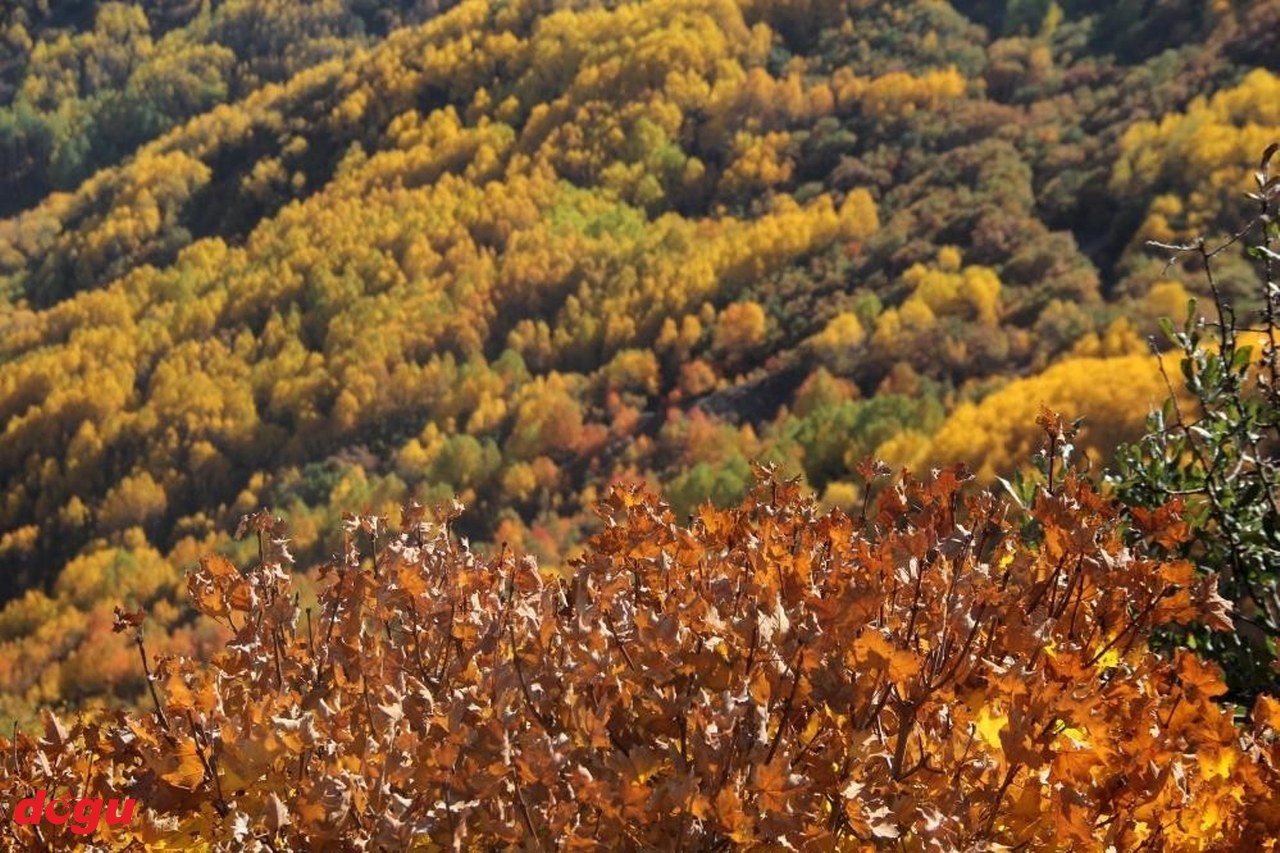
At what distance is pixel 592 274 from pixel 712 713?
10879 cm

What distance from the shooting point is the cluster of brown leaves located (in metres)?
2.36

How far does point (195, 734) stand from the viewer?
2746mm

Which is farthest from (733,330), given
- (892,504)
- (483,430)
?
(892,504)

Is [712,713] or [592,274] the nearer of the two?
[712,713]

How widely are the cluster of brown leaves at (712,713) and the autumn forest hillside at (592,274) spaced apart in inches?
1932

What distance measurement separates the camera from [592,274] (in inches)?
4331

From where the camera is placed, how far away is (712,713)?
7.72 feet

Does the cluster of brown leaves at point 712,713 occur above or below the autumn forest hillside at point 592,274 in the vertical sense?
above

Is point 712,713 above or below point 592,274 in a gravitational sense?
above

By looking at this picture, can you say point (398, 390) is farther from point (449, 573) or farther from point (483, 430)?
point (449, 573)

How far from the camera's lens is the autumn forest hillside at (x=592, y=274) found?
71062 millimetres

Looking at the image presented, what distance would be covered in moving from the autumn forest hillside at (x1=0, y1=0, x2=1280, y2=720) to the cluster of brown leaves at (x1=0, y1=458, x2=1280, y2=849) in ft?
161

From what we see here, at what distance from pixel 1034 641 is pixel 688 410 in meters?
79.3

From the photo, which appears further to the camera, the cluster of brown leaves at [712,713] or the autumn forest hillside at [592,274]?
the autumn forest hillside at [592,274]
